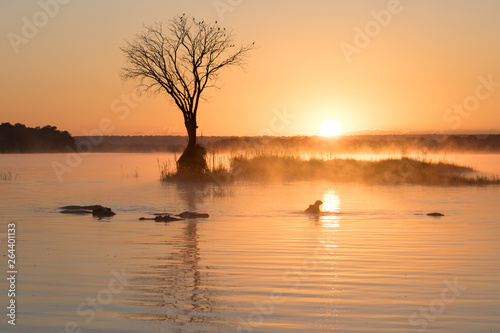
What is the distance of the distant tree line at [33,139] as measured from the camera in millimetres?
111250

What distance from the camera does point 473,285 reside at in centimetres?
1096

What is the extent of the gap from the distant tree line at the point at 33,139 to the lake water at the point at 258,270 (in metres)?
92.5

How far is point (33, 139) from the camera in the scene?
116 meters

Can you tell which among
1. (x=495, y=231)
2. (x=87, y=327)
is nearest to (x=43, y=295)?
(x=87, y=327)

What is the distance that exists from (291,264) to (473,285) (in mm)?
3339

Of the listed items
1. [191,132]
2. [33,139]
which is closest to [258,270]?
[191,132]

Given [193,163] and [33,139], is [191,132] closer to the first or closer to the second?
[193,163]

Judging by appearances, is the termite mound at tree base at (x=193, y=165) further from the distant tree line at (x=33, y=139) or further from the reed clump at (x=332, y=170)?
the distant tree line at (x=33, y=139)

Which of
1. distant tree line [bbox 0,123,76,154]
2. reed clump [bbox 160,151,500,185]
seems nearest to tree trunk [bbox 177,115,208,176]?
reed clump [bbox 160,151,500,185]

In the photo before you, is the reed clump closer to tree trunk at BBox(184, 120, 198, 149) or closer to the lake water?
tree trunk at BBox(184, 120, 198, 149)

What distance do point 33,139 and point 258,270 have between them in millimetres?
110058

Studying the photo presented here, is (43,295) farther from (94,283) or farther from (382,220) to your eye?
(382,220)

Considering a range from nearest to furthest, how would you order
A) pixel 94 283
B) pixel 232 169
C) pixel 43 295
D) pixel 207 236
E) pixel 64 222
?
1. pixel 43 295
2. pixel 94 283
3. pixel 207 236
4. pixel 64 222
5. pixel 232 169

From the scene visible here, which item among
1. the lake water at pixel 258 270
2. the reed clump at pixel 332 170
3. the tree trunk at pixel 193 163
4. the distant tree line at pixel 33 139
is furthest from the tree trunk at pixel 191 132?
the distant tree line at pixel 33 139
